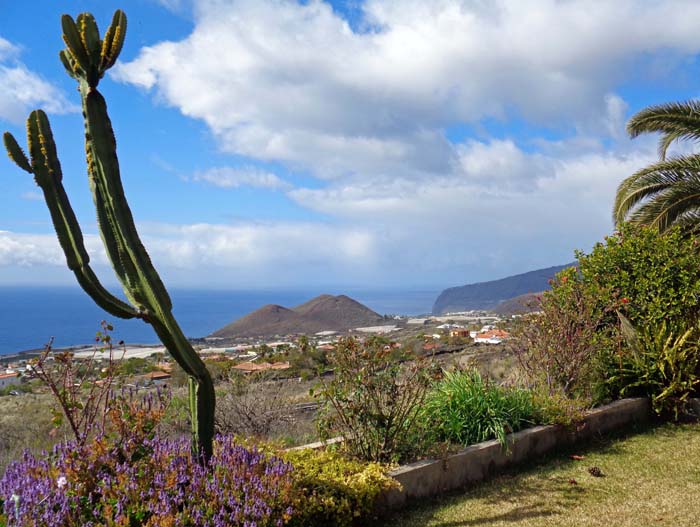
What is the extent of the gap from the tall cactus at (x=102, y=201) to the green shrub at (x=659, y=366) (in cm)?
676

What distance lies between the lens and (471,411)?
20.9 ft

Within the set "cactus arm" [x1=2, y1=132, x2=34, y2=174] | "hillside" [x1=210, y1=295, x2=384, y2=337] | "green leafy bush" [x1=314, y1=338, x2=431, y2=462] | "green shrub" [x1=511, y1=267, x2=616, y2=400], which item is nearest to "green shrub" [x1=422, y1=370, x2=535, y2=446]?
"green leafy bush" [x1=314, y1=338, x2=431, y2=462]

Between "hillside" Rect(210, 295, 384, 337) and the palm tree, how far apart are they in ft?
133

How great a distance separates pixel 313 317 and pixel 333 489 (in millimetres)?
51882

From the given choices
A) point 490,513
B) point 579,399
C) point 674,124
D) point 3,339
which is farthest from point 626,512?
point 3,339

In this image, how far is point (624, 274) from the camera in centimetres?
945

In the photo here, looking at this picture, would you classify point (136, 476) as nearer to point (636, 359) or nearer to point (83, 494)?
point (83, 494)

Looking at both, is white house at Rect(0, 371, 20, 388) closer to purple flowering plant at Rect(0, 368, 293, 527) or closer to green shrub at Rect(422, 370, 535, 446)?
green shrub at Rect(422, 370, 535, 446)

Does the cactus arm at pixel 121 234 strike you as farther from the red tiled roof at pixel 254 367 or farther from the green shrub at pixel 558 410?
the green shrub at pixel 558 410

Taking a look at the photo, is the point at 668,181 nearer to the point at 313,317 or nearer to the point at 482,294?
the point at 313,317

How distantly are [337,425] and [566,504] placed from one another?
231 centimetres

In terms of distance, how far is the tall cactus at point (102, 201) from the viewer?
13.3 feet

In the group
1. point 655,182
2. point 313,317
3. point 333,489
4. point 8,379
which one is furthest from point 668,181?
point 313,317

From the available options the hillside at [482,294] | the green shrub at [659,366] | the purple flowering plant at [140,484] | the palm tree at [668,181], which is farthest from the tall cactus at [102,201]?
the hillside at [482,294]
